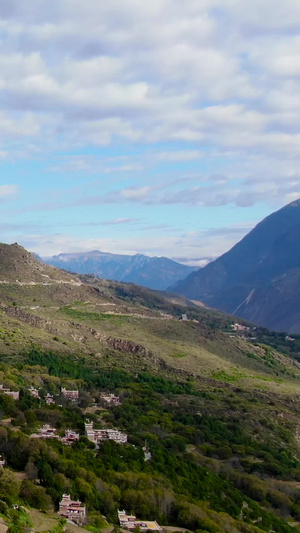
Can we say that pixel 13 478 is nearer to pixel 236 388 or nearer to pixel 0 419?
pixel 0 419

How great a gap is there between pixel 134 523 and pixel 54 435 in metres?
10.0

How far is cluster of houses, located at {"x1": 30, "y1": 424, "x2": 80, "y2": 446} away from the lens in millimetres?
36062

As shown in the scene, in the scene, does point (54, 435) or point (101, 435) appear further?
point (101, 435)

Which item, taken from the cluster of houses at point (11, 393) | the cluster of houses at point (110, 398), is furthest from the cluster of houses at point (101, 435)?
the cluster of houses at point (110, 398)

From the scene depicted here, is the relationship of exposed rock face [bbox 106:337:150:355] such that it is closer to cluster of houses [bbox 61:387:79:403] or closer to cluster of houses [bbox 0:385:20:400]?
cluster of houses [bbox 61:387:79:403]

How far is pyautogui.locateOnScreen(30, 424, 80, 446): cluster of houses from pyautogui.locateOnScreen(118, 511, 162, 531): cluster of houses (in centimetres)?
804

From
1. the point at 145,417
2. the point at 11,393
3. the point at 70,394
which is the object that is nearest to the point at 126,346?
the point at 70,394

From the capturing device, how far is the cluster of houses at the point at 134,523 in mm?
28062

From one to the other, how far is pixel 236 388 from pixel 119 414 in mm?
29986

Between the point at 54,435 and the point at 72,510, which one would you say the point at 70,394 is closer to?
the point at 54,435

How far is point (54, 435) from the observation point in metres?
37.2

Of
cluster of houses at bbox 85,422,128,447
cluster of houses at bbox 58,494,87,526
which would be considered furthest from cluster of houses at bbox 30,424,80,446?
cluster of houses at bbox 58,494,87,526

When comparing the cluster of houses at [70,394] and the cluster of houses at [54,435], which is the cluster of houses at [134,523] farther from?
the cluster of houses at [70,394]

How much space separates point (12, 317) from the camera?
86.0m
